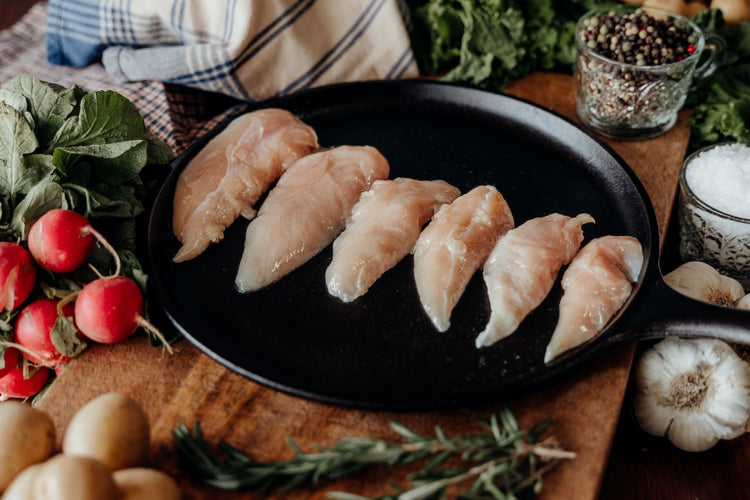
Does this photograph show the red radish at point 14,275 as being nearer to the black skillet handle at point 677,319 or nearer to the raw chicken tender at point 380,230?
the raw chicken tender at point 380,230

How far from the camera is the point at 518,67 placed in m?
2.77

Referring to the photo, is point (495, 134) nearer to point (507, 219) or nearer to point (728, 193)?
point (507, 219)

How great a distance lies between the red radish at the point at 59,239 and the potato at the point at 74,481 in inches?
24.6

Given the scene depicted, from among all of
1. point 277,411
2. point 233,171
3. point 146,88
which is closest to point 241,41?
point 146,88

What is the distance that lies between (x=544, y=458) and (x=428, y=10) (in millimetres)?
1983

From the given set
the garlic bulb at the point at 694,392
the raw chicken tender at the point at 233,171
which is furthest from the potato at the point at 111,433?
the garlic bulb at the point at 694,392

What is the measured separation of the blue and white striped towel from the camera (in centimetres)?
262

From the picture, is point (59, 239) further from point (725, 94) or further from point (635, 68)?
point (725, 94)

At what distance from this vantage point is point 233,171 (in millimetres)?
2197

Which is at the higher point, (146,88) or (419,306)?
(146,88)

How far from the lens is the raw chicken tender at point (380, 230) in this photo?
1917 mm

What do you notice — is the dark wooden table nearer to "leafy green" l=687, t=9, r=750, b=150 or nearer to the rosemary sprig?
the rosemary sprig

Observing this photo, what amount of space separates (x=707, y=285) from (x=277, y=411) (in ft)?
4.11

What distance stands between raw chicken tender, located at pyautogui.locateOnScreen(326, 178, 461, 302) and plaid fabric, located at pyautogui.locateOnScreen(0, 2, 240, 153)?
940 millimetres
